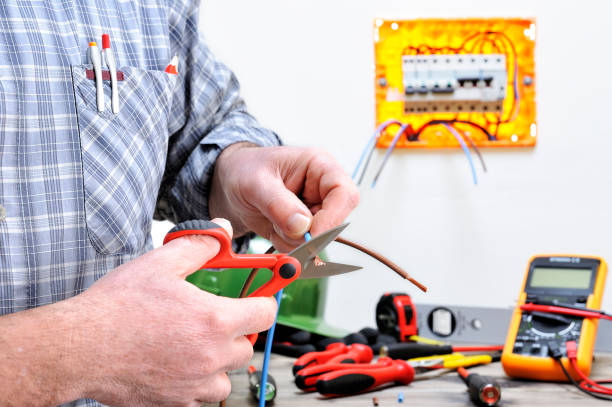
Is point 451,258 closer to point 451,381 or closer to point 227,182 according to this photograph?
point 451,381

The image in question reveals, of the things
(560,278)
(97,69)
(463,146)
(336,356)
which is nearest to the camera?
(97,69)

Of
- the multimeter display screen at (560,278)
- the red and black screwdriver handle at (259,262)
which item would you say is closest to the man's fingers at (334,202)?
the red and black screwdriver handle at (259,262)

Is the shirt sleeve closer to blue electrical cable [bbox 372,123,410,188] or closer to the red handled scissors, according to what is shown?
the red handled scissors

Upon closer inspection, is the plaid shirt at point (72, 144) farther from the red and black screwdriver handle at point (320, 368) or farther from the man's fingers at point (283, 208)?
the red and black screwdriver handle at point (320, 368)

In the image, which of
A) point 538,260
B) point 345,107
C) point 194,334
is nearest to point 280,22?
point 345,107

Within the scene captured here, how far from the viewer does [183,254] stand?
60cm

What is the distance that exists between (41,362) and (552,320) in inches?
34.2

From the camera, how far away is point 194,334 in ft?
1.87

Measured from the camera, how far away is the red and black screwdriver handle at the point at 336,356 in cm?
107

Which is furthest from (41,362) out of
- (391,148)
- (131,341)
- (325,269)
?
(391,148)

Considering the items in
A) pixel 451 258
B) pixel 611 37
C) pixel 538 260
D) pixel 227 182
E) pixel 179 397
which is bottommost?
pixel 451 258

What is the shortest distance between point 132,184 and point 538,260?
0.83 metres

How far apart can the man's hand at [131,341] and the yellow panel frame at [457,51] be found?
3.78 ft

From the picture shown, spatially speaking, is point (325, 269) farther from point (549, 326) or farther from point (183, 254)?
point (549, 326)
